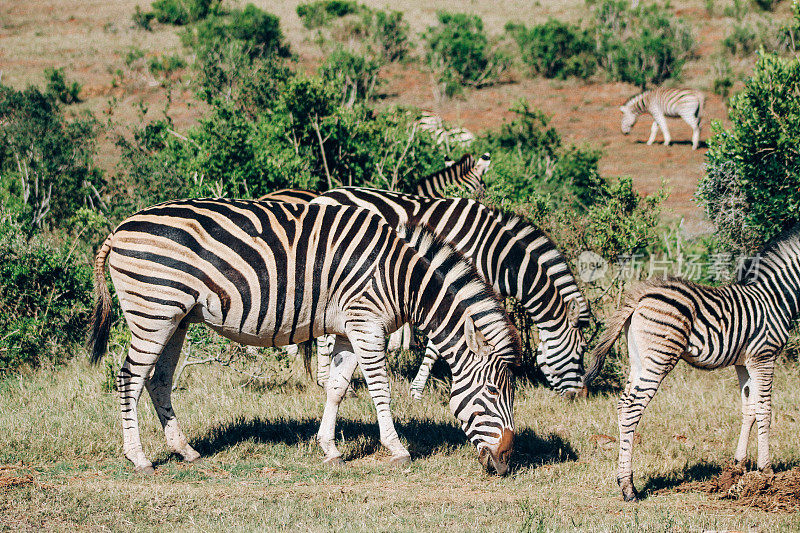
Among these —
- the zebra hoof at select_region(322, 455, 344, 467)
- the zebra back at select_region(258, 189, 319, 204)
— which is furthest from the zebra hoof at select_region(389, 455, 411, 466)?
the zebra back at select_region(258, 189, 319, 204)

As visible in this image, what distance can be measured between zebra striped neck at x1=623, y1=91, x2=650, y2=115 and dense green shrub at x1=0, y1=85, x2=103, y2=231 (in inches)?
624

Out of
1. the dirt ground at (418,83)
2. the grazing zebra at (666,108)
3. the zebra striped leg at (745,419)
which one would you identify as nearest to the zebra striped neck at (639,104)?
the grazing zebra at (666,108)

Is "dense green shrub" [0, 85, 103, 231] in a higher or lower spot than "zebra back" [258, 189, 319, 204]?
lower

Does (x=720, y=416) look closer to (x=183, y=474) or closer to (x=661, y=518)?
(x=661, y=518)

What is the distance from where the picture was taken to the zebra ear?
647 cm

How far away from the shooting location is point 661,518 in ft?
18.4

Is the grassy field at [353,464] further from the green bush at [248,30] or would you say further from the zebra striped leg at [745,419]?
the green bush at [248,30]

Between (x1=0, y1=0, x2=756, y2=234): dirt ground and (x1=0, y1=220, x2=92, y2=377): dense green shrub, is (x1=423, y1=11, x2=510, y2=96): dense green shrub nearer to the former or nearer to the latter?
(x1=0, y1=0, x2=756, y2=234): dirt ground

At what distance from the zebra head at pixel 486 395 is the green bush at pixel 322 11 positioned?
3092 centimetres

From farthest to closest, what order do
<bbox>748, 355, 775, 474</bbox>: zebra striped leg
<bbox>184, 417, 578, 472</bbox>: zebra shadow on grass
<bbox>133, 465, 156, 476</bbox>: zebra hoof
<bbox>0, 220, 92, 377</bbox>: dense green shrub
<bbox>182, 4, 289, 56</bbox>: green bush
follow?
1. <bbox>182, 4, 289, 56</bbox>: green bush
2. <bbox>0, 220, 92, 377</bbox>: dense green shrub
3. <bbox>184, 417, 578, 472</bbox>: zebra shadow on grass
4. <bbox>748, 355, 775, 474</bbox>: zebra striped leg
5. <bbox>133, 465, 156, 476</bbox>: zebra hoof

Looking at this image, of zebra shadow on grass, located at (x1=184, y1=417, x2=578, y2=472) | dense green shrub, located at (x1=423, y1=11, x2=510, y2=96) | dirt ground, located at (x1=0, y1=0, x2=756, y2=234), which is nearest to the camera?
zebra shadow on grass, located at (x1=184, y1=417, x2=578, y2=472)

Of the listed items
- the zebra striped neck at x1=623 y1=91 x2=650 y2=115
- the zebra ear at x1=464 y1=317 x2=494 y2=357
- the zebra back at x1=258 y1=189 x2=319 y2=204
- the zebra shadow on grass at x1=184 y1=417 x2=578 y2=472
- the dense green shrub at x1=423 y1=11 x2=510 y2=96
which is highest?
the dense green shrub at x1=423 y1=11 x2=510 y2=96

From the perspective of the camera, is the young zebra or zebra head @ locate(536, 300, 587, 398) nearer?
the young zebra

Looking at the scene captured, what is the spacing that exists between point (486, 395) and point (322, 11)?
106 feet
